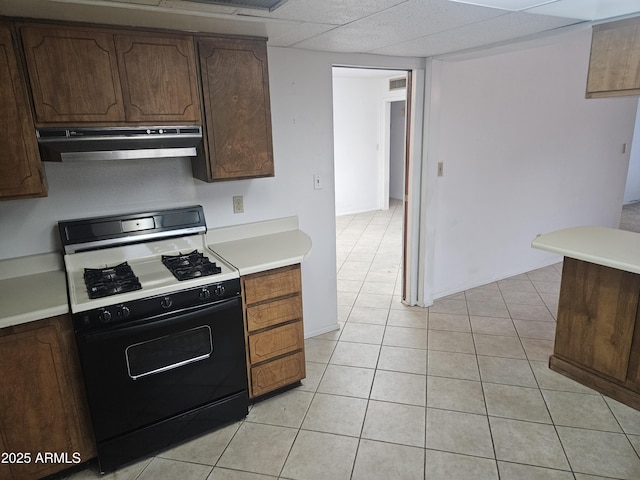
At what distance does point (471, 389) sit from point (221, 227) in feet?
6.19

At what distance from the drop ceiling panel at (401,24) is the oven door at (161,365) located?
158 centimetres

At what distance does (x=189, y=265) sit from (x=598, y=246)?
233 cm

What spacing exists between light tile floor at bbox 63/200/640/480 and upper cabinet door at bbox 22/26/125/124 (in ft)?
5.75

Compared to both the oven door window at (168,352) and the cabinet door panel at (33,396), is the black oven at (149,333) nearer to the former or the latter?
the oven door window at (168,352)

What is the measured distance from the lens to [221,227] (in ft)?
8.89

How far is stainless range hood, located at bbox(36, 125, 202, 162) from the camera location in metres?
1.94

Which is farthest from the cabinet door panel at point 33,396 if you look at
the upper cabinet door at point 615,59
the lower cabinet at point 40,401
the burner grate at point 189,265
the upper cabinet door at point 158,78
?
the upper cabinet door at point 615,59

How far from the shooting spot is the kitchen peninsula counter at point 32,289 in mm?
1754

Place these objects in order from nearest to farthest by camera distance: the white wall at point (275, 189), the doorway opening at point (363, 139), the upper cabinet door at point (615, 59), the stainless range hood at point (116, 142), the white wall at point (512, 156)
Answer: the stainless range hood at point (116, 142) → the upper cabinet door at point (615, 59) → the white wall at point (275, 189) → the white wall at point (512, 156) → the doorway opening at point (363, 139)

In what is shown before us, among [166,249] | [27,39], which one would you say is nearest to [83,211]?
[166,249]

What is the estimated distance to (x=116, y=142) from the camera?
2078 mm

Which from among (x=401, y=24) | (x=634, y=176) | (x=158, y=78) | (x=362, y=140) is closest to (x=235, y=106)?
(x=158, y=78)

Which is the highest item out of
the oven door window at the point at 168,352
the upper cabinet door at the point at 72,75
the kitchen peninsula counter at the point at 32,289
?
the upper cabinet door at the point at 72,75

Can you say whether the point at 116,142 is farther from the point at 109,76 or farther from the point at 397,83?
the point at 397,83
